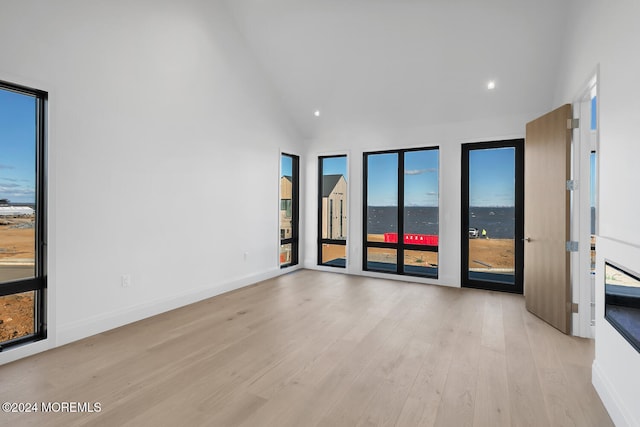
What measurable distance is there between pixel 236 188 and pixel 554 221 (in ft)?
13.2

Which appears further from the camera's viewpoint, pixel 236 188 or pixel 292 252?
pixel 292 252

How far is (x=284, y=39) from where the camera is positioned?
470 cm

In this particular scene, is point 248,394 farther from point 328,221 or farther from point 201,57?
point 328,221

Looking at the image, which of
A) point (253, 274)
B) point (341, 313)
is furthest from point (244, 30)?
point (341, 313)

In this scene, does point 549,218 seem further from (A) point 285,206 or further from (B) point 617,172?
(A) point 285,206

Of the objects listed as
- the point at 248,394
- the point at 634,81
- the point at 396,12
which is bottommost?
the point at 248,394

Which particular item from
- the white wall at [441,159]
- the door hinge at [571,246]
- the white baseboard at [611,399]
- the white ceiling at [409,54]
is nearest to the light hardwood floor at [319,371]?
the white baseboard at [611,399]

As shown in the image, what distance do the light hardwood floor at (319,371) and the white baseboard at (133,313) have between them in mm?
108

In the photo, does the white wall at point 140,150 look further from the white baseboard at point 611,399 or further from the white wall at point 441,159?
the white baseboard at point 611,399

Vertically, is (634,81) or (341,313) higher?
(634,81)

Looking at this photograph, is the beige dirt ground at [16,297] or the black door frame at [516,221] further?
the black door frame at [516,221]

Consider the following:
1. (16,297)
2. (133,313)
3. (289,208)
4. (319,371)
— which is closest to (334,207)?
(289,208)

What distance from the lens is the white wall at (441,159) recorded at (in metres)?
4.95

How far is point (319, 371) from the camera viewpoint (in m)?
2.48
